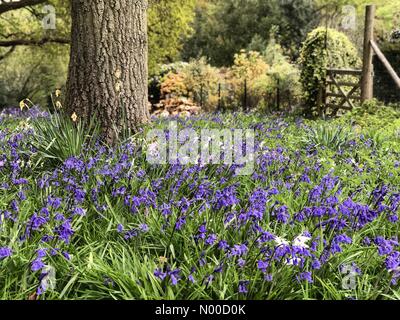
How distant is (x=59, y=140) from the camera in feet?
16.2

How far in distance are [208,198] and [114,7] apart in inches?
106

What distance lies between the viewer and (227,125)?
751 cm

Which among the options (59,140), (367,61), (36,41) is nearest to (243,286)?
(59,140)

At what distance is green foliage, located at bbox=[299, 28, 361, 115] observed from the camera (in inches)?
466

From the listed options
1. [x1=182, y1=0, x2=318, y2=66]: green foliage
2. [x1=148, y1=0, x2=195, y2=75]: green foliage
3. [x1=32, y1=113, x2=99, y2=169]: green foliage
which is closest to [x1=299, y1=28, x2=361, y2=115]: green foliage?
[x1=148, y1=0, x2=195, y2=75]: green foliage

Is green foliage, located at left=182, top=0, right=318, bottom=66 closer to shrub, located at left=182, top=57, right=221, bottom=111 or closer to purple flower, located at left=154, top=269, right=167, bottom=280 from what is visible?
shrub, located at left=182, top=57, right=221, bottom=111

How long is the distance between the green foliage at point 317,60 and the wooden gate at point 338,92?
0.57 feet

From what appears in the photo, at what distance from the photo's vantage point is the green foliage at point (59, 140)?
491 centimetres

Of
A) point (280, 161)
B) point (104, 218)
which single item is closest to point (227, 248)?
point (104, 218)

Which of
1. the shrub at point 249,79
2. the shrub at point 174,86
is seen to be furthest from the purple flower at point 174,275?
the shrub at point 174,86

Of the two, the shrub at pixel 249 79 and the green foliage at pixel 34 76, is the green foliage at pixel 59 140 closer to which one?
the shrub at pixel 249 79

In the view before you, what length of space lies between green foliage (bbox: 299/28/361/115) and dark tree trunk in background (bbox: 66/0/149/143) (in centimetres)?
687

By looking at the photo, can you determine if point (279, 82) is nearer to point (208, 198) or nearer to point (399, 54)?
point (399, 54)

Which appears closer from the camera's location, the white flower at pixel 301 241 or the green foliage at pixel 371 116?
the white flower at pixel 301 241
